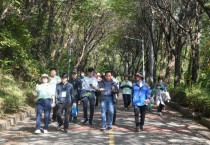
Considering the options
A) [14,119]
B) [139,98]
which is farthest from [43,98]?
[139,98]

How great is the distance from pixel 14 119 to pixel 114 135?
3.86 meters

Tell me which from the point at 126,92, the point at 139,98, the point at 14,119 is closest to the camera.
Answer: the point at 139,98

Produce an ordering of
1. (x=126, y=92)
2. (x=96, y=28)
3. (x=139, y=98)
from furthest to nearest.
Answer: (x=96, y=28)
(x=126, y=92)
(x=139, y=98)

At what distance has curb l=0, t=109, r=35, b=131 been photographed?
1157cm


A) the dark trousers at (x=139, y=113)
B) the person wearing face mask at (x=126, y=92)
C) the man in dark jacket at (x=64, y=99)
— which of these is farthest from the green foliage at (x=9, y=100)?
the person wearing face mask at (x=126, y=92)

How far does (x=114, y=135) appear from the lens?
1080 centimetres

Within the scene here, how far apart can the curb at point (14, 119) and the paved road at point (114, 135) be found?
0.19 m

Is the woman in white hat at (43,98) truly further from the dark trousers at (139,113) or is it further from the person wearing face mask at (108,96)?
the dark trousers at (139,113)

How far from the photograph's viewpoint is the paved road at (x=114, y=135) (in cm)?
983

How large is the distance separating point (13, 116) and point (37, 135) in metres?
2.82

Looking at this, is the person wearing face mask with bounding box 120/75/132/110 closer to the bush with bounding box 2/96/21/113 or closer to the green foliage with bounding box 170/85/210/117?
the green foliage with bounding box 170/85/210/117

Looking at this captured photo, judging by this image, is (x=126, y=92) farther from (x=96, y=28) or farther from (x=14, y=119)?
(x=96, y=28)

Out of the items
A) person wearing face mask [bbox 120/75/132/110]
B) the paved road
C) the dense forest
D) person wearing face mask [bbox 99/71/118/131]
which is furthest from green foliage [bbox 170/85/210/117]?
person wearing face mask [bbox 99/71/118/131]

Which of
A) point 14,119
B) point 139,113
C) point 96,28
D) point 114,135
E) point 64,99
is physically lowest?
point 114,135
